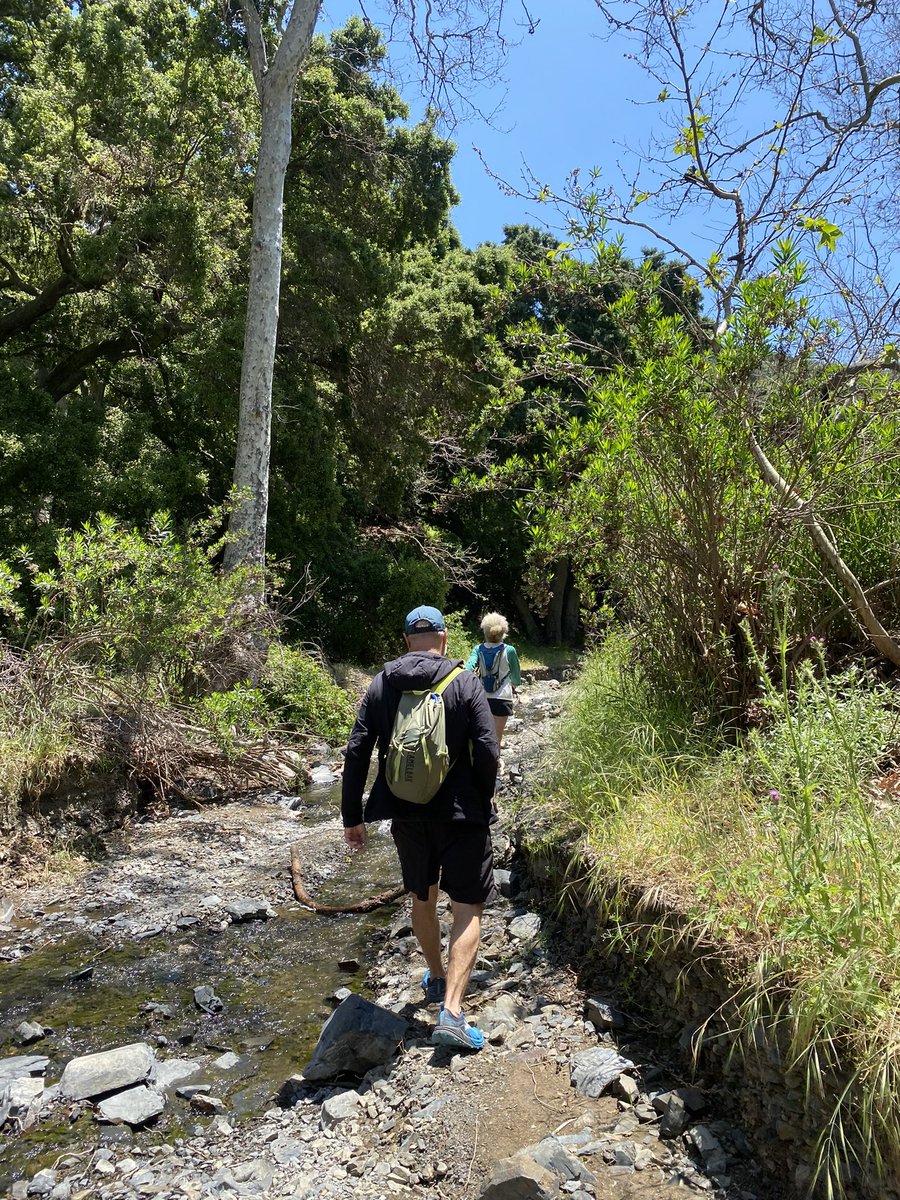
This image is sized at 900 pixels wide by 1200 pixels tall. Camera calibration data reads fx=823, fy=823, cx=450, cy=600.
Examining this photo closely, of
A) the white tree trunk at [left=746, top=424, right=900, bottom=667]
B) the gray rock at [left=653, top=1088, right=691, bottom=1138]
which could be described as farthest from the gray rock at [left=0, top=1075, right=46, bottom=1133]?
the white tree trunk at [left=746, top=424, right=900, bottom=667]

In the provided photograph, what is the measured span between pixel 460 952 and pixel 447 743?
0.99 meters

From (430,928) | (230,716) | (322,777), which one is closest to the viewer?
(430,928)

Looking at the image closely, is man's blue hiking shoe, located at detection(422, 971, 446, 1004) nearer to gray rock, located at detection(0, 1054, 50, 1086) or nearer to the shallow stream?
the shallow stream

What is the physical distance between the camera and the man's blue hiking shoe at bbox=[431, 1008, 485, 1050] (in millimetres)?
3683

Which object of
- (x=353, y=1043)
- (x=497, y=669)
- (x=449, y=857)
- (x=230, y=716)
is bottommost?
(x=353, y=1043)

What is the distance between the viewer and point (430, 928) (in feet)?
13.7

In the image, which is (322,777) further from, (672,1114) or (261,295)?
(672,1114)

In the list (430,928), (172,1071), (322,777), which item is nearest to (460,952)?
(430,928)

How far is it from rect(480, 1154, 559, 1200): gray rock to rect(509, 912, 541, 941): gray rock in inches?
80.1

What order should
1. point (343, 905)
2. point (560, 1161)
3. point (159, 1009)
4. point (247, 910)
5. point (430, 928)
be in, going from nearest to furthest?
point (560, 1161) < point (430, 928) < point (159, 1009) < point (247, 910) < point (343, 905)

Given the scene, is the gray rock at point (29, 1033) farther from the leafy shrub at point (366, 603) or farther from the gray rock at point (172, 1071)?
the leafy shrub at point (366, 603)

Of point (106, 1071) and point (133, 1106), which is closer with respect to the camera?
point (133, 1106)

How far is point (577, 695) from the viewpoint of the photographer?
302 inches

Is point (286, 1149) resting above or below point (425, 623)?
below
